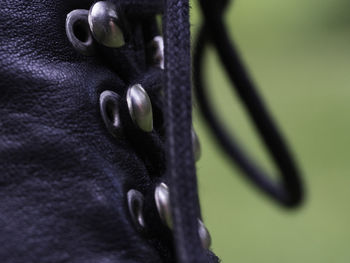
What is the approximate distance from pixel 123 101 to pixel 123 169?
44 millimetres

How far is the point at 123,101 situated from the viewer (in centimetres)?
36

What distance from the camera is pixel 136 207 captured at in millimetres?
346

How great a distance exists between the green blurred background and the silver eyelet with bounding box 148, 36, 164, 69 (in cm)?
5

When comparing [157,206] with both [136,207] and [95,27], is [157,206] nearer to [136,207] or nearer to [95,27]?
[136,207]

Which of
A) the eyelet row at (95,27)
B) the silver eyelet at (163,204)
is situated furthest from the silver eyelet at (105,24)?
the silver eyelet at (163,204)

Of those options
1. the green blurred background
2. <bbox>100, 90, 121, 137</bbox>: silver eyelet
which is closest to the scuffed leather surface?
<bbox>100, 90, 121, 137</bbox>: silver eyelet

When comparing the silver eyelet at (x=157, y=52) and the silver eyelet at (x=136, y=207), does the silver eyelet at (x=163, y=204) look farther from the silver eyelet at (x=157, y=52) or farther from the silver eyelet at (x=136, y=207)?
the silver eyelet at (x=157, y=52)

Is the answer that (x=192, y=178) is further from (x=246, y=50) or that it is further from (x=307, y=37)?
(x=307, y=37)

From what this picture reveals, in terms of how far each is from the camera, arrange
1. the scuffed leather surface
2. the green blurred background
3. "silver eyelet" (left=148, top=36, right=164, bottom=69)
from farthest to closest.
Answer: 1. the green blurred background
2. "silver eyelet" (left=148, top=36, right=164, bottom=69)
3. the scuffed leather surface

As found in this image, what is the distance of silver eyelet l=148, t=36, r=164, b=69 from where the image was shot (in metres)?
0.43

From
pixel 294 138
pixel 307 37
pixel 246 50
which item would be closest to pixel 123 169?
pixel 294 138

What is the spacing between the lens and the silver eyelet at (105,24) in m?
0.36

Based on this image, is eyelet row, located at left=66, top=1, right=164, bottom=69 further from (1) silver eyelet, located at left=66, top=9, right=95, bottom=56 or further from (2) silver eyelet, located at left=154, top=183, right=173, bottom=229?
(2) silver eyelet, located at left=154, top=183, right=173, bottom=229

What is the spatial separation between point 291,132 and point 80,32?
102cm
